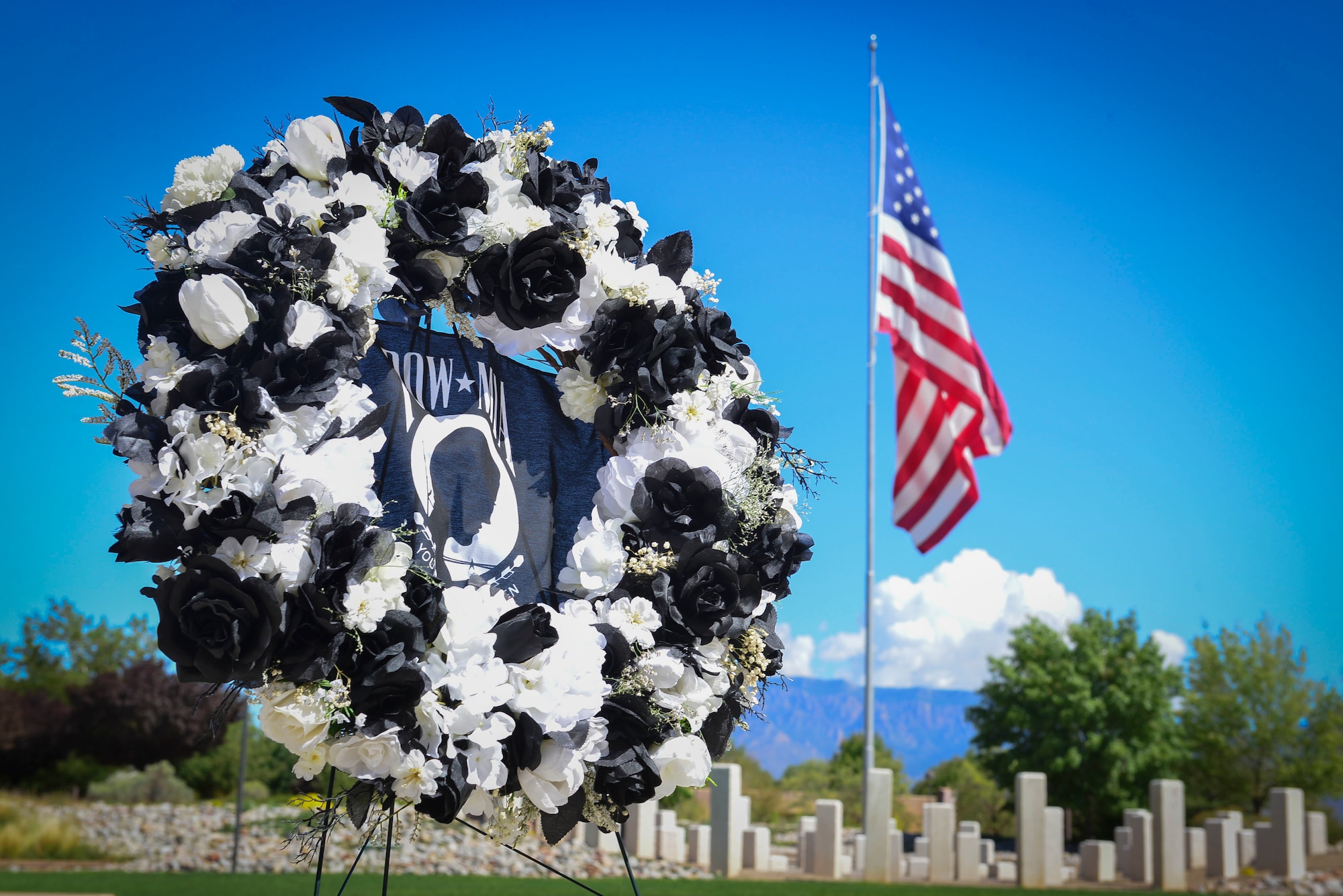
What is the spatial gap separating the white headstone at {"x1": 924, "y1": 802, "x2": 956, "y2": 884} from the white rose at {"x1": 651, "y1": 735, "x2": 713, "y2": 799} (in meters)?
11.4

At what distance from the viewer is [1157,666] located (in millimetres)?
24469

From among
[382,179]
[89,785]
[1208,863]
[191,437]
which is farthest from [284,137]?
[89,785]

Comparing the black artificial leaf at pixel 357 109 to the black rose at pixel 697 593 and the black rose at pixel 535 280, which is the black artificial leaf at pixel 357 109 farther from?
the black rose at pixel 697 593

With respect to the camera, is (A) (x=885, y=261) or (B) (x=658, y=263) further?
(A) (x=885, y=261)

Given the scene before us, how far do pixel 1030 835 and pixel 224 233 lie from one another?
44.0 ft

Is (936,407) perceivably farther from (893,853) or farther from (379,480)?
(379,480)

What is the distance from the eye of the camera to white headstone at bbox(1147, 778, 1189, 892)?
44.9 ft

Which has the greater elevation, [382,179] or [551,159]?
[551,159]

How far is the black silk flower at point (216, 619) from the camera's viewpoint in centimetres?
232

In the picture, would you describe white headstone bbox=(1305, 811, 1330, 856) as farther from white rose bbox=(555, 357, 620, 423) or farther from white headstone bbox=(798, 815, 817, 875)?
white rose bbox=(555, 357, 620, 423)

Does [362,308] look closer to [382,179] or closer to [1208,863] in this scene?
[382,179]

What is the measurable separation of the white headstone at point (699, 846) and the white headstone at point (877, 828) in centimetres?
212

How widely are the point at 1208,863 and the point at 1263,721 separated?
32.7ft

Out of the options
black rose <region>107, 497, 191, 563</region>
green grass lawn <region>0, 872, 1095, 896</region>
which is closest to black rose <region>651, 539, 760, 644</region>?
black rose <region>107, 497, 191, 563</region>
